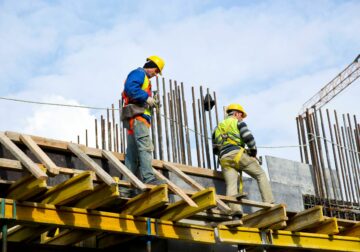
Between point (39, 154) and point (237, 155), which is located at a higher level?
point (237, 155)

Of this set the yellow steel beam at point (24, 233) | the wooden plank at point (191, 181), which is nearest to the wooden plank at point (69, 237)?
the yellow steel beam at point (24, 233)

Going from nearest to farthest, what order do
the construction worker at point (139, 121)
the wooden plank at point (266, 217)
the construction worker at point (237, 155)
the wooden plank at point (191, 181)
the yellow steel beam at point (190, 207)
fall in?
the yellow steel beam at point (190, 207)
the construction worker at point (139, 121)
the wooden plank at point (191, 181)
the wooden plank at point (266, 217)
the construction worker at point (237, 155)

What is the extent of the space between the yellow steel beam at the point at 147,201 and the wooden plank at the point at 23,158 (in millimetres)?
1561

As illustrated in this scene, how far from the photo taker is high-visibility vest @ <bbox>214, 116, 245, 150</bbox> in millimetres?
10867

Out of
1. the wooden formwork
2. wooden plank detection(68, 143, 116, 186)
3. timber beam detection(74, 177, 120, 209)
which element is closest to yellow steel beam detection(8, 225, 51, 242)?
the wooden formwork

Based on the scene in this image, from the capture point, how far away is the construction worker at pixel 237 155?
35.1 feet

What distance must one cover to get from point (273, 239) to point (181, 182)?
5.59 ft

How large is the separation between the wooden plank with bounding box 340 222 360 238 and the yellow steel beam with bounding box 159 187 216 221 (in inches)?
167

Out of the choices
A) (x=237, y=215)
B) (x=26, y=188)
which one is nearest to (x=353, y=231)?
(x=237, y=215)

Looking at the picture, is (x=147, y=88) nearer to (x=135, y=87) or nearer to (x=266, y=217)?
(x=135, y=87)

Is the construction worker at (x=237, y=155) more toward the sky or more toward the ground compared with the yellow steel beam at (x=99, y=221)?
more toward the sky

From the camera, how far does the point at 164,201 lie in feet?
26.6

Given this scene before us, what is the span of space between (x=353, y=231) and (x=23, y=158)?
654 centimetres

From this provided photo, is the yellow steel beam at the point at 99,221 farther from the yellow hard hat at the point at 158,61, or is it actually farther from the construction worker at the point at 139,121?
the yellow hard hat at the point at 158,61
